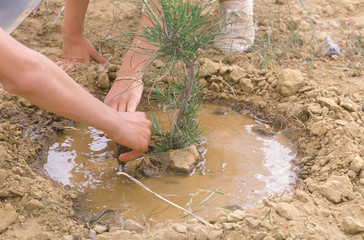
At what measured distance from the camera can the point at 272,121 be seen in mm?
2947

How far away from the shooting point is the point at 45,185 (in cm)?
222

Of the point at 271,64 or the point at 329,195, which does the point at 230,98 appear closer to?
the point at 271,64

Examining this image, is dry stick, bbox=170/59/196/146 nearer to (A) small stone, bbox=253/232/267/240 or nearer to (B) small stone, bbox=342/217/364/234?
(A) small stone, bbox=253/232/267/240

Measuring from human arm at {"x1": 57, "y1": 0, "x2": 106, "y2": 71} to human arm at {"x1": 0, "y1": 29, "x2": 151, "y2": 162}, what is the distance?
1095 mm

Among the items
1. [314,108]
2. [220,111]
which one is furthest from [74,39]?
[314,108]

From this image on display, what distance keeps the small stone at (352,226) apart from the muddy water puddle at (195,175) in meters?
0.37

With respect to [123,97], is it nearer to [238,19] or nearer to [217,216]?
[217,216]

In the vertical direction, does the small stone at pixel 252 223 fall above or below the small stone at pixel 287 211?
below

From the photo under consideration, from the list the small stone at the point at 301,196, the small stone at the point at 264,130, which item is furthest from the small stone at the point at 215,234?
the small stone at the point at 264,130

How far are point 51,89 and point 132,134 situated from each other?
53 cm

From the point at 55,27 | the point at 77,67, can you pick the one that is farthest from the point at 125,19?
the point at 77,67

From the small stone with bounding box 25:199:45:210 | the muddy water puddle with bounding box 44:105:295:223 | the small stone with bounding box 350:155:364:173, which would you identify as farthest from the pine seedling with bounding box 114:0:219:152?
the small stone with bounding box 350:155:364:173

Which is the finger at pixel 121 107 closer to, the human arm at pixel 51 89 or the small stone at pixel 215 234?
the human arm at pixel 51 89

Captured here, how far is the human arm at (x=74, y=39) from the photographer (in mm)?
3219
